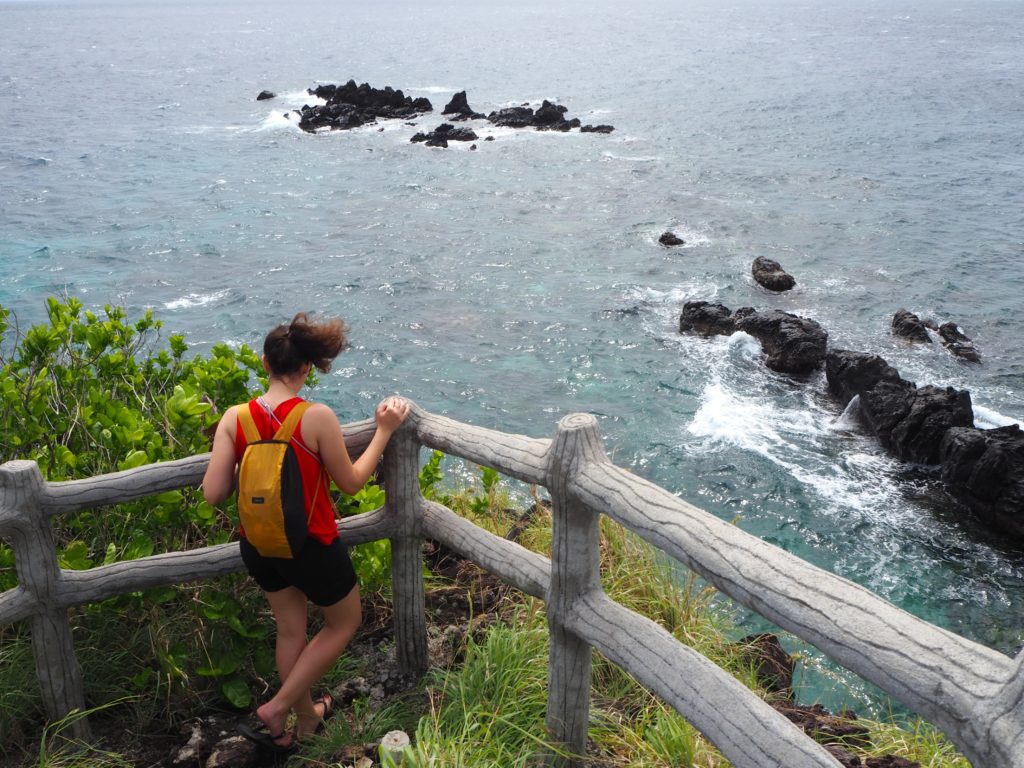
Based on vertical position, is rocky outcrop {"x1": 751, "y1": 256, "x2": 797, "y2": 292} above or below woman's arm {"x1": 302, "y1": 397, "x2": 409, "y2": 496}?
below

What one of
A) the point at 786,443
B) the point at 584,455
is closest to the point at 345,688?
the point at 584,455

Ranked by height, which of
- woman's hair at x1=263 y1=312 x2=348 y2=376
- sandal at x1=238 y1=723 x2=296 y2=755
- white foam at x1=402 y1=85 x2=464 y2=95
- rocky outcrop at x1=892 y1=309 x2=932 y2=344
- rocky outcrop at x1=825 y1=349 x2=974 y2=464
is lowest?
white foam at x1=402 y1=85 x2=464 y2=95

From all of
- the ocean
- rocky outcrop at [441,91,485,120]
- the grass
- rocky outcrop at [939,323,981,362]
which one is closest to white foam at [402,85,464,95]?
the ocean

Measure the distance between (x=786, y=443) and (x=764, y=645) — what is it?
7934 millimetres

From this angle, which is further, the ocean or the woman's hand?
the ocean

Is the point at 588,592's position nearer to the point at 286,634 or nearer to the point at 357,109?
the point at 286,634

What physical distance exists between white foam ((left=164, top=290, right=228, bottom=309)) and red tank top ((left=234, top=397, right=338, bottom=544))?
17233 millimetres

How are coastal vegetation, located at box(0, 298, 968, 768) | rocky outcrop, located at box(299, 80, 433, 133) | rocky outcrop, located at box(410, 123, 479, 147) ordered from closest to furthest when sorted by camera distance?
coastal vegetation, located at box(0, 298, 968, 768) < rocky outcrop, located at box(410, 123, 479, 147) < rocky outcrop, located at box(299, 80, 433, 133)

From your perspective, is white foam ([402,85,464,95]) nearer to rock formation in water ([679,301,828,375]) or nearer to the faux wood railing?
rock formation in water ([679,301,828,375])

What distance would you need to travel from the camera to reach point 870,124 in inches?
1574

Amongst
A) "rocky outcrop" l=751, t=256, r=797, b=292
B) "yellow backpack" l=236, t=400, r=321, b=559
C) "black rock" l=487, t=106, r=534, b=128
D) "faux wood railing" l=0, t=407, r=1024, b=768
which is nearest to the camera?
"faux wood railing" l=0, t=407, r=1024, b=768

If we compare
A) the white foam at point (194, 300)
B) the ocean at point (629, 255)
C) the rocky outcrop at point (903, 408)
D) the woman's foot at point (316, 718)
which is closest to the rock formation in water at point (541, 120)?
the ocean at point (629, 255)

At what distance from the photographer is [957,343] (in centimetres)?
1703

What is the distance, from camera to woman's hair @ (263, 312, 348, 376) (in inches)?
160
